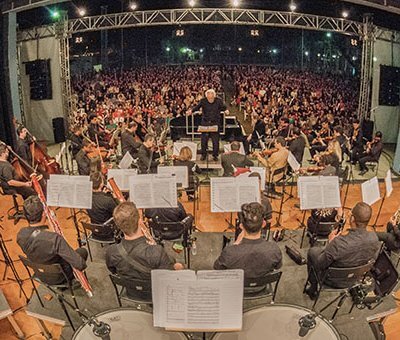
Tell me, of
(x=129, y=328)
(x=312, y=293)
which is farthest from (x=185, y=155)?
(x=129, y=328)

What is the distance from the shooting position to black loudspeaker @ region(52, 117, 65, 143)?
13.4m

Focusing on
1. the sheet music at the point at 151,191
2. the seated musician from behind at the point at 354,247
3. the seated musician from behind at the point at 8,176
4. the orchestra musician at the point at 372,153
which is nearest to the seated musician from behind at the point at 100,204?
the sheet music at the point at 151,191

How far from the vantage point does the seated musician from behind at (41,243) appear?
4328 millimetres

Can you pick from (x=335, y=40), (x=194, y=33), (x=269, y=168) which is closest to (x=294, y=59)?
(x=335, y=40)

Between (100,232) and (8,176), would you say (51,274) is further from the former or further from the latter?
(8,176)

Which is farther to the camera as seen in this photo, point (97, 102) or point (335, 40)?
point (335, 40)

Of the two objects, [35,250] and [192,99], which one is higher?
[192,99]

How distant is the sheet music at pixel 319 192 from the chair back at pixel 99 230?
2.47m

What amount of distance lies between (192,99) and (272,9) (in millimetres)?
4046

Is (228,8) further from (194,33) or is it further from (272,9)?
(194,33)

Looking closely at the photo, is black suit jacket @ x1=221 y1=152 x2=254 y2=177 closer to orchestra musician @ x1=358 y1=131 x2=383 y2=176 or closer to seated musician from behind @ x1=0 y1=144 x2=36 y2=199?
seated musician from behind @ x1=0 y1=144 x2=36 y2=199

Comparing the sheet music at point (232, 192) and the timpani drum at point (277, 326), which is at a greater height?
the sheet music at point (232, 192)

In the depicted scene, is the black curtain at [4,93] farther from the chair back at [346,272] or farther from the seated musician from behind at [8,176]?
the chair back at [346,272]

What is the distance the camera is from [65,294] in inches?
198
